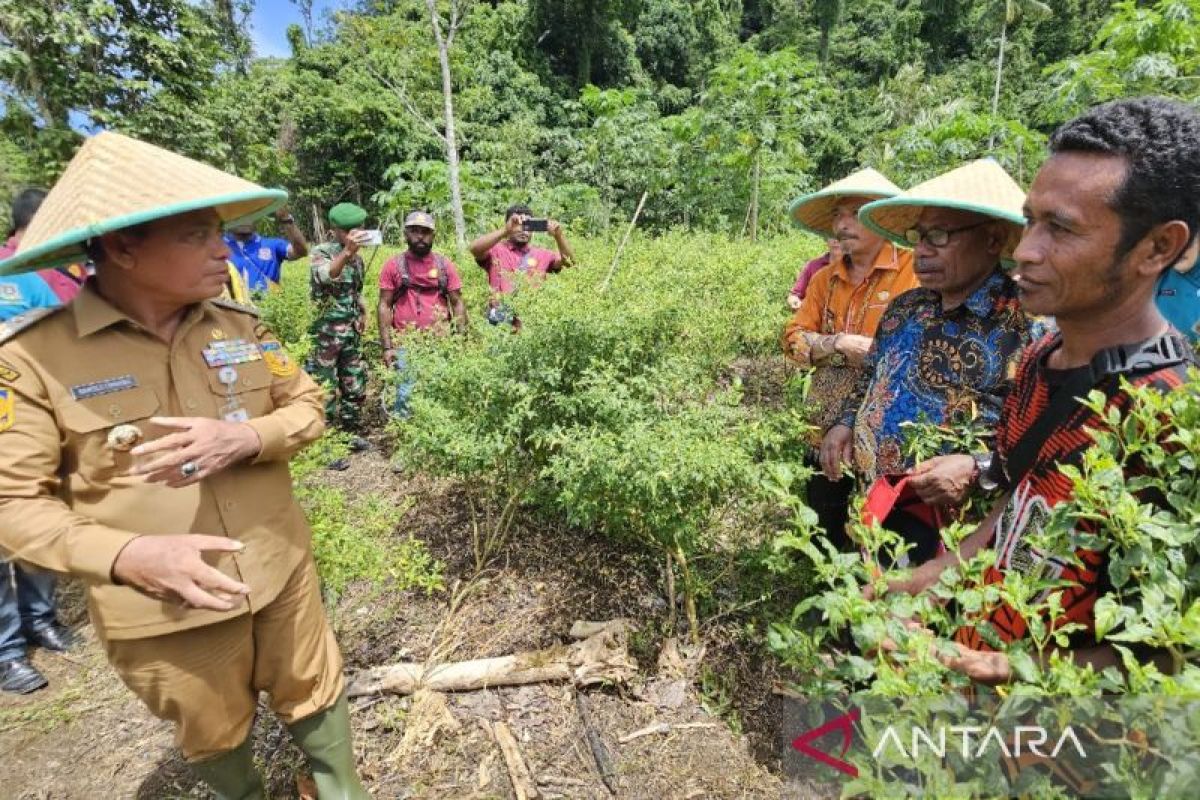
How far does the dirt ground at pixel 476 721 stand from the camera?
227 centimetres

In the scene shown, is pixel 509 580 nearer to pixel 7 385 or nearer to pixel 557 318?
pixel 557 318

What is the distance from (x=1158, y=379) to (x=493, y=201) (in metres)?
14.9

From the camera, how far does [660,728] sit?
2.42 metres

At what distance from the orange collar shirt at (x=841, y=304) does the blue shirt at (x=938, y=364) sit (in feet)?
1.56

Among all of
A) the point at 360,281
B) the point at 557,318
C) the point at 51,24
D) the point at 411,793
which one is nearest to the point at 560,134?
the point at 51,24

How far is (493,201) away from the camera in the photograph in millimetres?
14781

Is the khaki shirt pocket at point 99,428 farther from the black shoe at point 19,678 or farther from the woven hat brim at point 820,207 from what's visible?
the woven hat brim at point 820,207

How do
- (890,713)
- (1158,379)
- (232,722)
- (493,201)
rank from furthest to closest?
1. (493,201)
2. (232,722)
3. (1158,379)
4. (890,713)

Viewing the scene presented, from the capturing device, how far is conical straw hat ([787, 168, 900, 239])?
270cm

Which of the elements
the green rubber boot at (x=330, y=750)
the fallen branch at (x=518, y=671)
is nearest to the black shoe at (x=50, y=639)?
the fallen branch at (x=518, y=671)

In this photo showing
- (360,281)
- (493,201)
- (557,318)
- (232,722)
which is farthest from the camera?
(493,201)

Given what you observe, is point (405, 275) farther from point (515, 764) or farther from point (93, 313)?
point (515, 764)

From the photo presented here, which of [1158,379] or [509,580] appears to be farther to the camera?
[509,580]

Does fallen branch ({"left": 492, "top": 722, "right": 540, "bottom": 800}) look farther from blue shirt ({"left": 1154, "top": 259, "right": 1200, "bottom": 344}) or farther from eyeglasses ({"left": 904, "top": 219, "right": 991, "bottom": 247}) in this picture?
blue shirt ({"left": 1154, "top": 259, "right": 1200, "bottom": 344})
